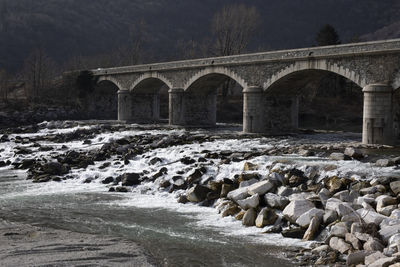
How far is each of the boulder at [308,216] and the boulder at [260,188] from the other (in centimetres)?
204

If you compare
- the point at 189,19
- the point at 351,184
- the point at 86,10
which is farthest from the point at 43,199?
the point at 189,19

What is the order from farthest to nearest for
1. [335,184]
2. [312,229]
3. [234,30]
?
1. [234,30]
2. [335,184]
3. [312,229]

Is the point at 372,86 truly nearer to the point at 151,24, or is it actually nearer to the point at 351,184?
the point at 351,184

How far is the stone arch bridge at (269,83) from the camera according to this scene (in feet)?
71.5

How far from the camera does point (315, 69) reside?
25406 millimetres

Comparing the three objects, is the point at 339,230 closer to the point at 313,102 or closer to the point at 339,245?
the point at 339,245

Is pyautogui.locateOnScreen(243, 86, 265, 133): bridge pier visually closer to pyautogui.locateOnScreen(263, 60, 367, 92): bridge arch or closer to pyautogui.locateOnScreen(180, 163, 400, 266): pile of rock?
pyautogui.locateOnScreen(263, 60, 367, 92): bridge arch

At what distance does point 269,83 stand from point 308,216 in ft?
58.8

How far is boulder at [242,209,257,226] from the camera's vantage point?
39.4 ft

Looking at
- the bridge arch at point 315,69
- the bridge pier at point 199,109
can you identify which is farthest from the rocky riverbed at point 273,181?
the bridge pier at point 199,109

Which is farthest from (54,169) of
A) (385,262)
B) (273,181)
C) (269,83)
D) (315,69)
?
(385,262)

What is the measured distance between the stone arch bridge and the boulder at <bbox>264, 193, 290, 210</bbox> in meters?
10.8

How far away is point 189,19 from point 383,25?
5299 centimetres

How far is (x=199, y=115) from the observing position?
126 ft
